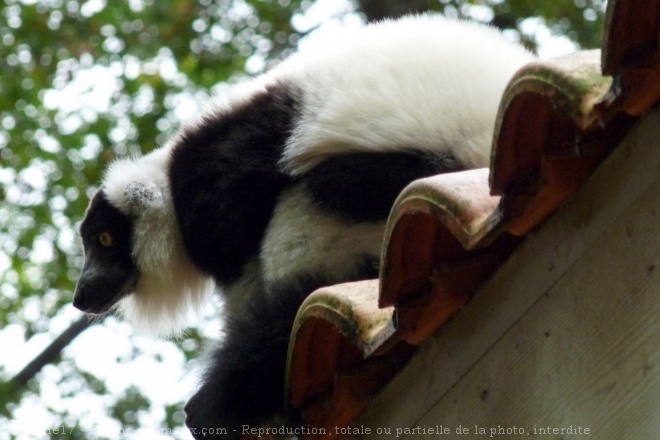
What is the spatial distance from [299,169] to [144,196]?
106 centimetres

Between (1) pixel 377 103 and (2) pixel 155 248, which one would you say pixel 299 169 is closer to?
(1) pixel 377 103

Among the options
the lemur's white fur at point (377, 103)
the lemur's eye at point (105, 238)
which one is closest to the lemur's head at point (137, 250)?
the lemur's eye at point (105, 238)

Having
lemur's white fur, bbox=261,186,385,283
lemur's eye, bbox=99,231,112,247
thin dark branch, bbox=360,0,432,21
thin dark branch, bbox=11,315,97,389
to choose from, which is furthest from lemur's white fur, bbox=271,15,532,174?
thin dark branch, bbox=11,315,97,389

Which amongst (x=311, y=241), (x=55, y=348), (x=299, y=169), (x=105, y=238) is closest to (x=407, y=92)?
(x=299, y=169)

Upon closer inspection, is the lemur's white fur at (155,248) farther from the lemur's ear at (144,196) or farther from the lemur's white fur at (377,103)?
the lemur's white fur at (377,103)

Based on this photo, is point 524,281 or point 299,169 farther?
point 299,169

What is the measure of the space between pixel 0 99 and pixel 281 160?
6.05 metres

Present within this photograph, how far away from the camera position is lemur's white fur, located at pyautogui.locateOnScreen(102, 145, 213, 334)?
4.04m

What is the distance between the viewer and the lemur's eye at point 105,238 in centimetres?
427

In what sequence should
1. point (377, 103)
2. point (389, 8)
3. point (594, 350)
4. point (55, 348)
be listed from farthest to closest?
1. point (55, 348)
2. point (389, 8)
3. point (377, 103)
4. point (594, 350)

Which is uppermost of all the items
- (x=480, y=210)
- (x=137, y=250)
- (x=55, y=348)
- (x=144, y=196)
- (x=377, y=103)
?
(x=480, y=210)

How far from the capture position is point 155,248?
4062mm

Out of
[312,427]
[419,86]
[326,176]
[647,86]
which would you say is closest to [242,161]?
[326,176]

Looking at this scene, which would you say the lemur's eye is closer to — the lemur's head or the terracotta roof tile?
A: the lemur's head
